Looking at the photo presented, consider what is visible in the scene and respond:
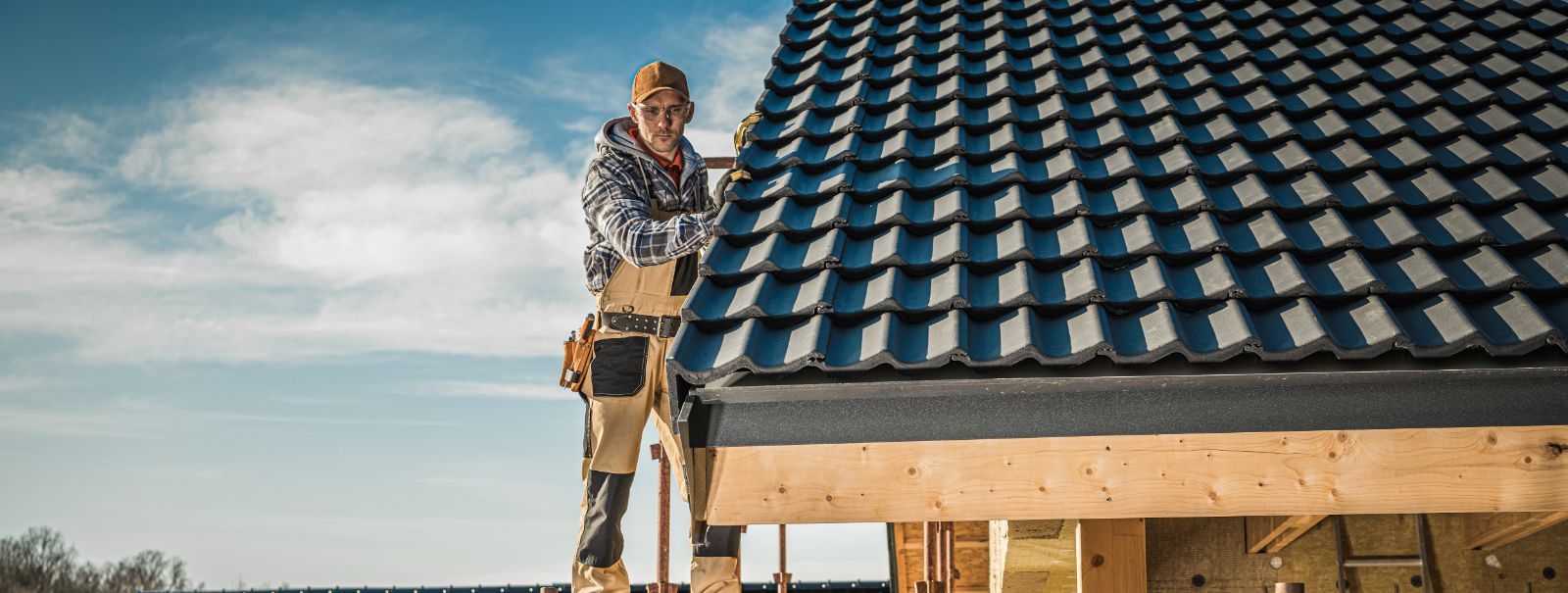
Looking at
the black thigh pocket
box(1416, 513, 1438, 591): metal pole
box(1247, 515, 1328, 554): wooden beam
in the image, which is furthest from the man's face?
box(1416, 513, 1438, 591): metal pole

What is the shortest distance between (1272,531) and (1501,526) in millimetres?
853

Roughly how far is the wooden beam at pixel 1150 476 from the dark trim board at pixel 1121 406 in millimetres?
38

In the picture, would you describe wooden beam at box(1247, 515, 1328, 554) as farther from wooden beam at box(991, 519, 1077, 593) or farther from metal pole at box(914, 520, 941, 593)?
metal pole at box(914, 520, 941, 593)

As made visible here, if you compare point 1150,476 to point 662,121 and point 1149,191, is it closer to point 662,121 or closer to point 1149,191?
point 1149,191

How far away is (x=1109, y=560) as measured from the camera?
4629 mm

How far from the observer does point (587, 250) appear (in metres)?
4.82

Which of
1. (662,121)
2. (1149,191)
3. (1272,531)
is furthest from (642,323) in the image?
(1272,531)

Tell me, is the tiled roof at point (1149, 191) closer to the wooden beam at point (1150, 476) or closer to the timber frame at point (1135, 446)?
the timber frame at point (1135, 446)

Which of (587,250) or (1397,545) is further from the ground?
(587,250)

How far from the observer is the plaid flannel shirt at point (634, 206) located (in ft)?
14.2

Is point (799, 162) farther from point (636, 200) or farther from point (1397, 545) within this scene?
point (1397, 545)

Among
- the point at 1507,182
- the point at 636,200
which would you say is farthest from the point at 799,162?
the point at 1507,182

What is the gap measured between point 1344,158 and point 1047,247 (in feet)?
4.35

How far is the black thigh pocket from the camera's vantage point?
182 inches
